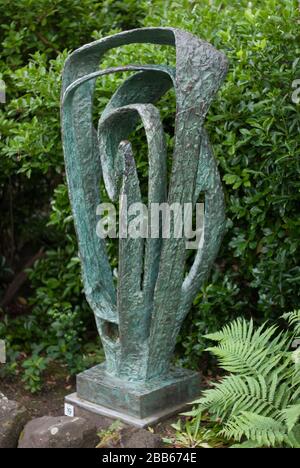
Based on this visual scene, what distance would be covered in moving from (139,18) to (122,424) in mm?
3302

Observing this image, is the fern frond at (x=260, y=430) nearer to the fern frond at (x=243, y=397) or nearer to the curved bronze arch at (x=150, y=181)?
the fern frond at (x=243, y=397)

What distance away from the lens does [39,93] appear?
492cm

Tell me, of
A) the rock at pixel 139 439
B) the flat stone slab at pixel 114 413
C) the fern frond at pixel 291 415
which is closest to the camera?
the fern frond at pixel 291 415

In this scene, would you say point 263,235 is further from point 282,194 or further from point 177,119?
point 177,119

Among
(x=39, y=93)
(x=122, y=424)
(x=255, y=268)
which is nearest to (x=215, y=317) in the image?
(x=255, y=268)

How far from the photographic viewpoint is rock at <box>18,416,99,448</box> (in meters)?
3.29

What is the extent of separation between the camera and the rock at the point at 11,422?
3490 millimetres

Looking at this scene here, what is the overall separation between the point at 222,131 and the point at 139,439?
6.11ft

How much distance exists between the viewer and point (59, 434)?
130 inches

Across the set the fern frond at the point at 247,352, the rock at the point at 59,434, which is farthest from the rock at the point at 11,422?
the fern frond at the point at 247,352

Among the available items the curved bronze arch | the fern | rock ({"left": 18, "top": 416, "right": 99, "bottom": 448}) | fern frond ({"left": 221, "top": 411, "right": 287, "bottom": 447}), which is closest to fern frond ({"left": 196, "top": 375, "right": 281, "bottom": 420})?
the fern

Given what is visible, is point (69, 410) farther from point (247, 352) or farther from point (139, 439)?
point (247, 352)

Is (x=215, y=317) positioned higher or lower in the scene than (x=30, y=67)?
lower

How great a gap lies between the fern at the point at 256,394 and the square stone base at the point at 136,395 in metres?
0.15
